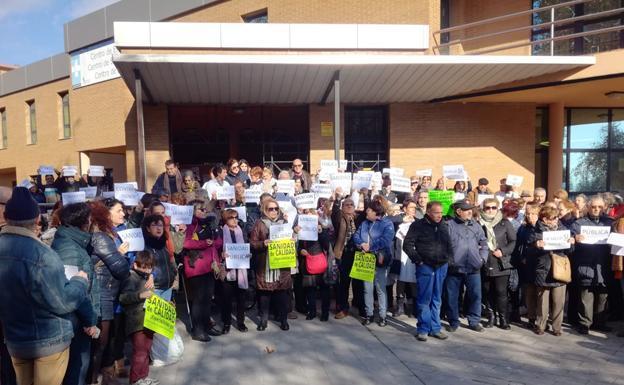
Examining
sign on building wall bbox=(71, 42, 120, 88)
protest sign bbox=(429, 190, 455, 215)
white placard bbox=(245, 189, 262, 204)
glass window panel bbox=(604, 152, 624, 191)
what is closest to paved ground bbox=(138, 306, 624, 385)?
protest sign bbox=(429, 190, 455, 215)

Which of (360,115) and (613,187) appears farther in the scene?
(613,187)

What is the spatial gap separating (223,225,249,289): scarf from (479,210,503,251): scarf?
356 cm

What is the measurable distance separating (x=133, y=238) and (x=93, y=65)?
52.2ft

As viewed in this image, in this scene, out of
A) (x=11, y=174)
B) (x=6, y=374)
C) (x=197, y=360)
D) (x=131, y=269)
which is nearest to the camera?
(x=6, y=374)

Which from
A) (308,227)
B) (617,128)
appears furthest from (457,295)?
(617,128)

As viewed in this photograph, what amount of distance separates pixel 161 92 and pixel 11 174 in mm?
21218

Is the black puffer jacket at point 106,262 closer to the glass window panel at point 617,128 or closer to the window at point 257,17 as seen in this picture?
the window at point 257,17

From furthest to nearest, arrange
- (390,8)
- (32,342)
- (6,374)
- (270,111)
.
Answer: (270,111), (390,8), (6,374), (32,342)

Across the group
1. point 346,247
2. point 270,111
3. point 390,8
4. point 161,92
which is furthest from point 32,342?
point 390,8

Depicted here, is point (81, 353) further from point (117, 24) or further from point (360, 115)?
point (360, 115)

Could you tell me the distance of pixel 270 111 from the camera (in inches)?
516

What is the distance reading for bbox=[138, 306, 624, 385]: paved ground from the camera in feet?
15.0

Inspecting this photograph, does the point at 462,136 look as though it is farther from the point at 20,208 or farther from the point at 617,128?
the point at 20,208

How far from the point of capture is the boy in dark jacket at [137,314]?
4227mm
